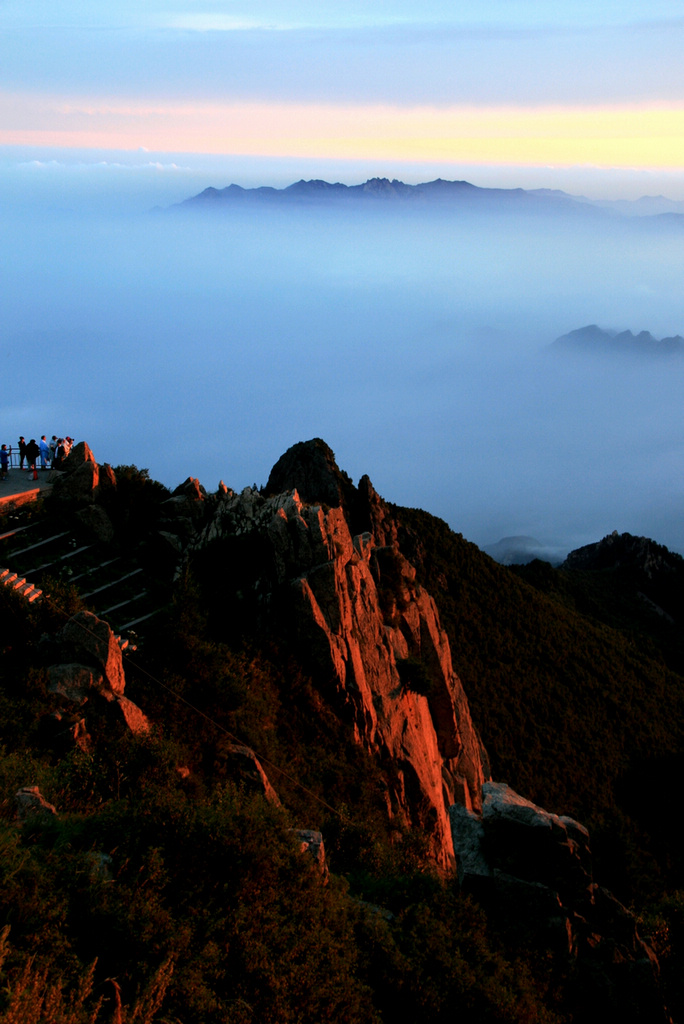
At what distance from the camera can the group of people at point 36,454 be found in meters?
35.1

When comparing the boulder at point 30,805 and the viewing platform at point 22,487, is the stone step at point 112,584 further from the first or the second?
the boulder at point 30,805

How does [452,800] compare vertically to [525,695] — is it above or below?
above

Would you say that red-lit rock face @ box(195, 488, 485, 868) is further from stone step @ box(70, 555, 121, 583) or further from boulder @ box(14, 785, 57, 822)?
boulder @ box(14, 785, 57, 822)

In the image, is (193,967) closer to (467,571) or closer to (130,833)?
(130,833)

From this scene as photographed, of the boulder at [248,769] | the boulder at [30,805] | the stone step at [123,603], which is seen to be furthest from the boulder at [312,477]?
the boulder at [30,805]

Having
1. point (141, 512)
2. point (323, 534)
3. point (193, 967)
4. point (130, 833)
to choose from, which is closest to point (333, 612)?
point (323, 534)

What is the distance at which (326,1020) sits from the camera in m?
11.3

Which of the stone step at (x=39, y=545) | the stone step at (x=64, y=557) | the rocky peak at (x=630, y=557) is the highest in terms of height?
the stone step at (x=39, y=545)

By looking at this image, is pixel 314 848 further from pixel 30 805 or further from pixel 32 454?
pixel 32 454

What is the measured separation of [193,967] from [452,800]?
24.3 m

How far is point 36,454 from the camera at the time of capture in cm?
→ 3553

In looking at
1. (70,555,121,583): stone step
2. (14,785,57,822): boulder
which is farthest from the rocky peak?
(14,785,57,822): boulder

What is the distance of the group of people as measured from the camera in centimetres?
3506

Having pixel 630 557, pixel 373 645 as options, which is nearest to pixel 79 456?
pixel 373 645
